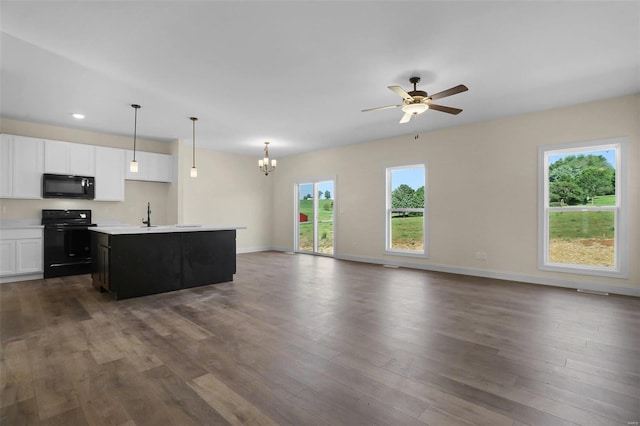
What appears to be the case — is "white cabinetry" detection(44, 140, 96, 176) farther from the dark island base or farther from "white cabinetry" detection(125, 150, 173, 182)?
the dark island base

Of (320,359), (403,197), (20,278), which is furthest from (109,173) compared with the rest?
(403,197)

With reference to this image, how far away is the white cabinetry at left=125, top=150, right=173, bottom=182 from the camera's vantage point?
21.0 feet

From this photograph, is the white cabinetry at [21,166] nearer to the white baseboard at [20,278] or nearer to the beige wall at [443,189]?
the beige wall at [443,189]

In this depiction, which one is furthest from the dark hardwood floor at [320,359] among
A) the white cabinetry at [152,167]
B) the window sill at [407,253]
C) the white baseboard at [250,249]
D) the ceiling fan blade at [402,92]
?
the white baseboard at [250,249]

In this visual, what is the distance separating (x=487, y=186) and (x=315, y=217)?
14.5 ft

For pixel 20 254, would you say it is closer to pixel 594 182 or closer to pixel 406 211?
pixel 406 211

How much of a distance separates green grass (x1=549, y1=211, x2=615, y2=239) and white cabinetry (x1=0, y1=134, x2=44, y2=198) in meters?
8.67

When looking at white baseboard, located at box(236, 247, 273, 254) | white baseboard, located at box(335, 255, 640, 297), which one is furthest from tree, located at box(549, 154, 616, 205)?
white baseboard, located at box(236, 247, 273, 254)

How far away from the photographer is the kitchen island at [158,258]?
4.00 m

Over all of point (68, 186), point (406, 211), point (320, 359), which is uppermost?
point (68, 186)

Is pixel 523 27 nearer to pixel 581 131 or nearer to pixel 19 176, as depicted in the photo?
pixel 581 131

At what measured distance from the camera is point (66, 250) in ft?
17.6

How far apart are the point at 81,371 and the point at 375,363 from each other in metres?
2.14

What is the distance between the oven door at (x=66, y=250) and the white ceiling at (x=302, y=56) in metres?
1.96
